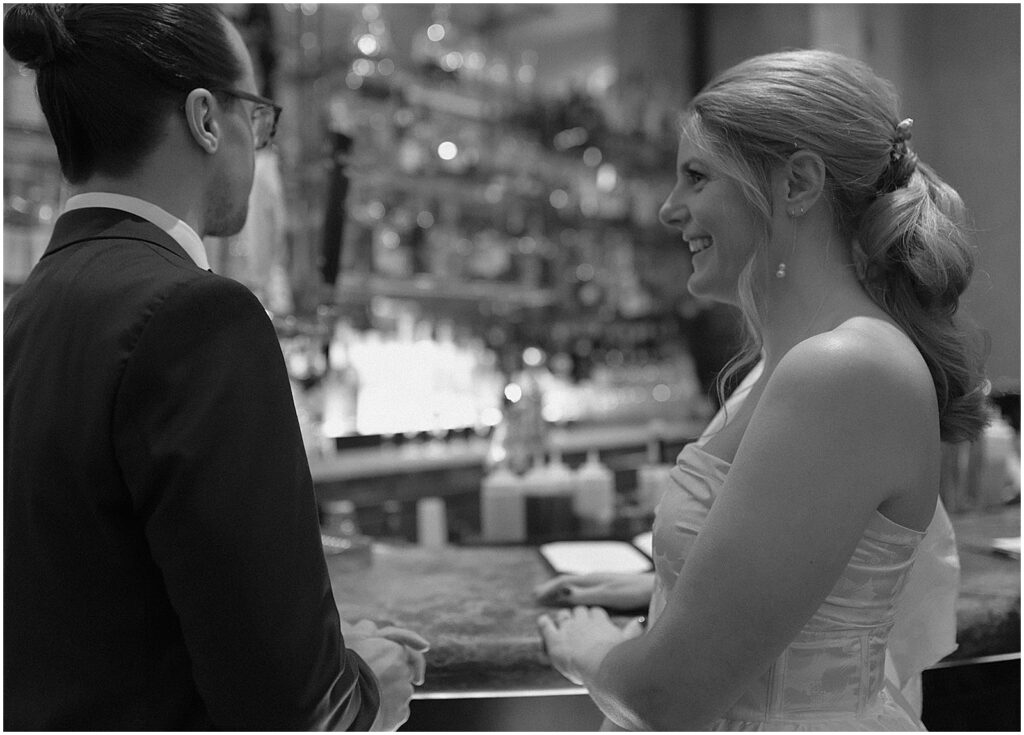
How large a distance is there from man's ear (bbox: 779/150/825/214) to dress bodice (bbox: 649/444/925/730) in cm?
32

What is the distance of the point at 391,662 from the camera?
1120 mm

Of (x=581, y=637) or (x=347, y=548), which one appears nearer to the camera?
(x=581, y=637)

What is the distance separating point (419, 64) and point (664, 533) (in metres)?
3.90

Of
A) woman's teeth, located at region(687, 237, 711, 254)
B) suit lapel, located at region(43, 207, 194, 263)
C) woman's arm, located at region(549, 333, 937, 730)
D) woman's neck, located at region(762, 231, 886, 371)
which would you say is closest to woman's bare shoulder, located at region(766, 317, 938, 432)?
woman's arm, located at region(549, 333, 937, 730)

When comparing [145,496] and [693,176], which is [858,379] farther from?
[145,496]

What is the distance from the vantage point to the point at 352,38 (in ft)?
13.8

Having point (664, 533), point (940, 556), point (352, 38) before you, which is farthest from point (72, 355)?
point (352, 38)

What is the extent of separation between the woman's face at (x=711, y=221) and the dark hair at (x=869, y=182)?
2 cm

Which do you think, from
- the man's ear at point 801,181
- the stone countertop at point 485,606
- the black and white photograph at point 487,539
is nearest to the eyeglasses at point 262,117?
the black and white photograph at point 487,539

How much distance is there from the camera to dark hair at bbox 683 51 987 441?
3.53 ft

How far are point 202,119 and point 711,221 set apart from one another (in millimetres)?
611

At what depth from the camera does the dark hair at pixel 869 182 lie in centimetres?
108

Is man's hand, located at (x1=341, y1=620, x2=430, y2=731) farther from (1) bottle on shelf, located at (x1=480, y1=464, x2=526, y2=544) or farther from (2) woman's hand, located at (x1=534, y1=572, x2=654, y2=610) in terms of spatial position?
(1) bottle on shelf, located at (x1=480, y1=464, x2=526, y2=544)

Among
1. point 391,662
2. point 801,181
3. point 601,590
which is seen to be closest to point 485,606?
point 601,590
